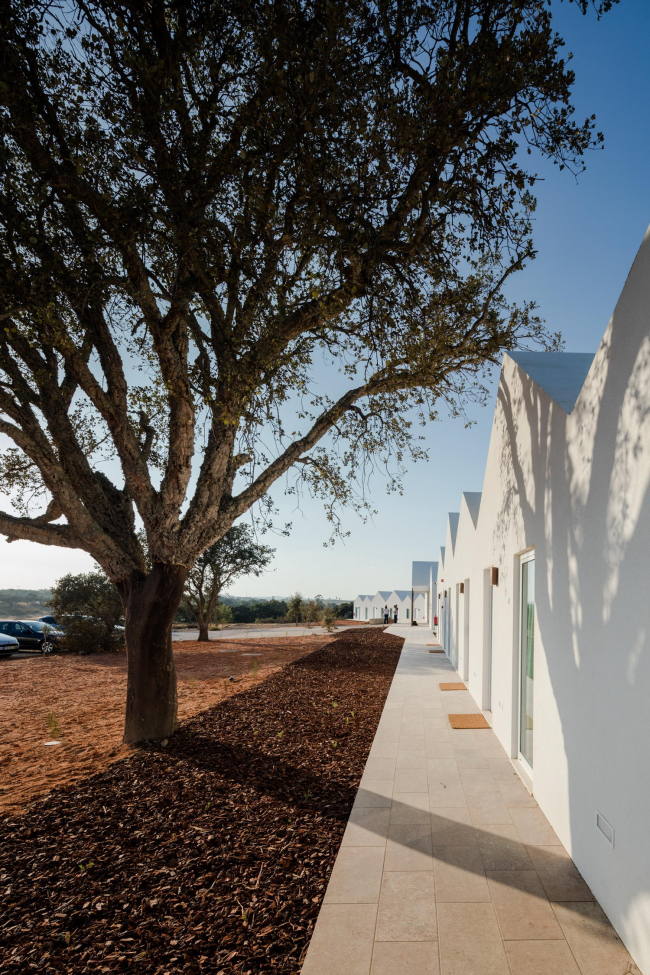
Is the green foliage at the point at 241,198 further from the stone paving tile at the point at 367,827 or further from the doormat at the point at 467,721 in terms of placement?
the doormat at the point at 467,721

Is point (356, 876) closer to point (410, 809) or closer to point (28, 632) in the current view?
point (410, 809)

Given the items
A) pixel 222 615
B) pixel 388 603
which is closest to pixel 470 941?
pixel 222 615

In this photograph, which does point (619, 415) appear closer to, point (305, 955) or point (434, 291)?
point (305, 955)

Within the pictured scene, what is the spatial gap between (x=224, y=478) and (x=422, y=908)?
15.9 ft

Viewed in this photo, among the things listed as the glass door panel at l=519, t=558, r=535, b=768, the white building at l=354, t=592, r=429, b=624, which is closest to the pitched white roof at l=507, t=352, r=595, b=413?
the glass door panel at l=519, t=558, r=535, b=768

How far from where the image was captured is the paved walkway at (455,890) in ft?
9.48

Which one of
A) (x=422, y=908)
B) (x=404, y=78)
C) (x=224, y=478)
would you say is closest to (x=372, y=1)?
(x=404, y=78)

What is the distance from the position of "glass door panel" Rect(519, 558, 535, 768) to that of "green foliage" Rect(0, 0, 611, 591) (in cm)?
241

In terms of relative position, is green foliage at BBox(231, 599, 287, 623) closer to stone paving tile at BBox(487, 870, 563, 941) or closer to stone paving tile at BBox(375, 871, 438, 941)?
stone paving tile at BBox(375, 871, 438, 941)

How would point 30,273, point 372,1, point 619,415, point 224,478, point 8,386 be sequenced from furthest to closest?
point 224,478 < point 8,386 < point 30,273 < point 372,1 < point 619,415

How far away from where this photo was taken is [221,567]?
24.1 meters

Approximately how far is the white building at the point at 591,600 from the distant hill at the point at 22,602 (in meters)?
61.5

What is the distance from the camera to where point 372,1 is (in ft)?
15.6

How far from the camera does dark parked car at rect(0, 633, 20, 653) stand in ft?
60.2
